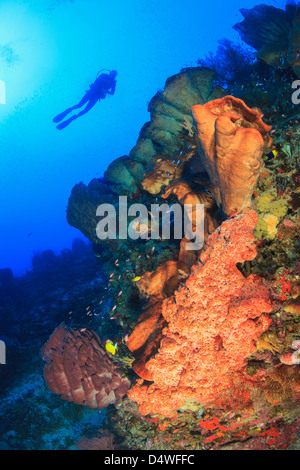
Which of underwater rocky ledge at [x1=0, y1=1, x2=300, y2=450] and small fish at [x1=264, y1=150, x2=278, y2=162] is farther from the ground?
small fish at [x1=264, y1=150, x2=278, y2=162]

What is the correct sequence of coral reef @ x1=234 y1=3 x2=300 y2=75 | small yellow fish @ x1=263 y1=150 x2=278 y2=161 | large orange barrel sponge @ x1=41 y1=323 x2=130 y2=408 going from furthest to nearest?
coral reef @ x1=234 y1=3 x2=300 y2=75 → large orange barrel sponge @ x1=41 y1=323 x2=130 y2=408 → small yellow fish @ x1=263 y1=150 x2=278 y2=161

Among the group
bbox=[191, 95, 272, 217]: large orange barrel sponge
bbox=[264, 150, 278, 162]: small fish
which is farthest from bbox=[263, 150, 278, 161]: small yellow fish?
bbox=[191, 95, 272, 217]: large orange barrel sponge

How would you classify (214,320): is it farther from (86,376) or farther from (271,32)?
(271,32)

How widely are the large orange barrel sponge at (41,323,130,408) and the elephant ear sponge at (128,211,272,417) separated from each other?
8.19ft

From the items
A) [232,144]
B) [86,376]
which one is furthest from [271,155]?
[86,376]

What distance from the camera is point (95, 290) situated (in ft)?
33.8

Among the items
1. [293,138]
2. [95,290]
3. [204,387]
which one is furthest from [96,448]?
[293,138]

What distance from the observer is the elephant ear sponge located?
2.76 metres

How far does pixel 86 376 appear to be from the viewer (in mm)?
5320

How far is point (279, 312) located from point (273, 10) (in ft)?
24.8

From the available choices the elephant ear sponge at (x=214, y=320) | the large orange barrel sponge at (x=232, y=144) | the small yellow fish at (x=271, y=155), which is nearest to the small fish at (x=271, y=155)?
the small yellow fish at (x=271, y=155)

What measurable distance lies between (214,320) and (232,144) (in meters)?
1.91

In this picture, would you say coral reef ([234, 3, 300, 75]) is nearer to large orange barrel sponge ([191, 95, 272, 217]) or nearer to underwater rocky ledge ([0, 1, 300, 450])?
underwater rocky ledge ([0, 1, 300, 450])

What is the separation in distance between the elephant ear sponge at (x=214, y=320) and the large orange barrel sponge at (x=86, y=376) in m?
2.50
